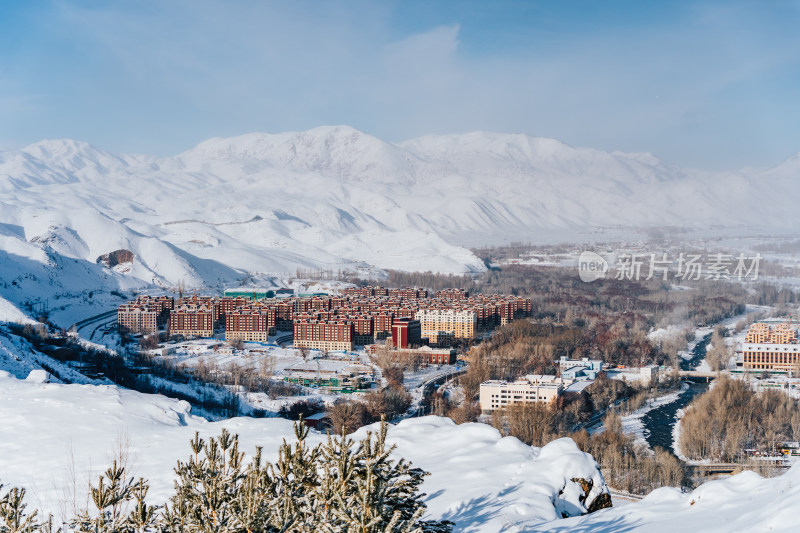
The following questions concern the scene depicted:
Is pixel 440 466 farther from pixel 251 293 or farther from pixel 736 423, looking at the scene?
pixel 251 293

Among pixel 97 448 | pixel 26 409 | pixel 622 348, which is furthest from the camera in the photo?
pixel 622 348

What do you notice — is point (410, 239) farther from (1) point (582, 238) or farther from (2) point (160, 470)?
(2) point (160, 470)

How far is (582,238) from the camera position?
22.1 m

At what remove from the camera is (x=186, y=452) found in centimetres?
345

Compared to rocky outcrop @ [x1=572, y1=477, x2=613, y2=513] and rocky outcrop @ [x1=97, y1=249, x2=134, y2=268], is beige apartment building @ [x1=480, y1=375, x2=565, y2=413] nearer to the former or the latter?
rocky outcrop @ [x1=572, y1=477, x2=613, y2=513]

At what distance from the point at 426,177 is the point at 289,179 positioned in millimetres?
7974

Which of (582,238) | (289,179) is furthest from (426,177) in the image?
(582,238)

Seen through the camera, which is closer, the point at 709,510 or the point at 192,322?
the point at 709,510

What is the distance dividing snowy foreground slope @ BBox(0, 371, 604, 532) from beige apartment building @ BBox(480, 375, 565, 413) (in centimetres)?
378

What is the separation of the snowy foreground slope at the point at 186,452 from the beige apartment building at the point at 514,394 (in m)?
3.78

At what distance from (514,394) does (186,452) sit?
15.3 feet

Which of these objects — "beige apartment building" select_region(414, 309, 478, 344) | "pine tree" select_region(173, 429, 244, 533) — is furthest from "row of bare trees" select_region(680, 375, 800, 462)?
"beige apartment building" select_region(414, 309, 478, 344)

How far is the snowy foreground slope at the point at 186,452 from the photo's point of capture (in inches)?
95.9

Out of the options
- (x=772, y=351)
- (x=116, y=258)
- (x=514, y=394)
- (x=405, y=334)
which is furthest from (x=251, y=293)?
(x=772, y=351)
